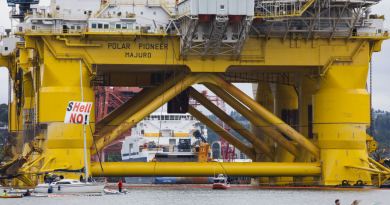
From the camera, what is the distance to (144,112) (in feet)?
164

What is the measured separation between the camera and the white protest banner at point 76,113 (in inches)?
1838

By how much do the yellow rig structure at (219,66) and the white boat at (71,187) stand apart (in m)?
1.71

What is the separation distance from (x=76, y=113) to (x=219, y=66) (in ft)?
32.0

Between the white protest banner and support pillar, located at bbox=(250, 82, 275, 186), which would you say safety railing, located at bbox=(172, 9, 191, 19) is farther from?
support pillar, located at bbox=(250, 82, 275, 186)

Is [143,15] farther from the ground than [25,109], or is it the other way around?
[143,15]

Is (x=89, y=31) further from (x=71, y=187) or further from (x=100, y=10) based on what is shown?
(x=71, y=187)

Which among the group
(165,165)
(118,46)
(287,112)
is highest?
(118,46)

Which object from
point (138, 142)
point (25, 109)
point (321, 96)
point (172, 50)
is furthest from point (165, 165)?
point (138, 142)

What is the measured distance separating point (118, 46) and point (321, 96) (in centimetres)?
1348

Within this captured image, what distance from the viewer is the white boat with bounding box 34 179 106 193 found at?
45062 mm

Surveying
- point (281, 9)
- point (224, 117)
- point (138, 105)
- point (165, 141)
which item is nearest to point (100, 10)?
point (138, 105)

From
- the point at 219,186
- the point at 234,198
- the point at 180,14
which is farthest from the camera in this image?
the point at 219,186

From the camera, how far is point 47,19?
49.2m

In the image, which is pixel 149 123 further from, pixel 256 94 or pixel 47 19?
pixel 47 19
